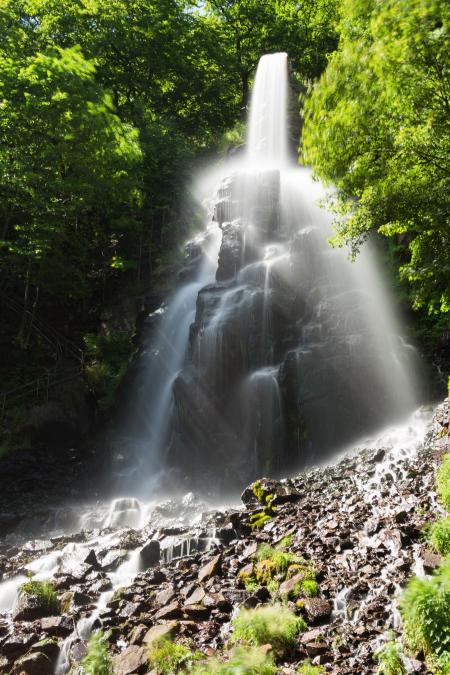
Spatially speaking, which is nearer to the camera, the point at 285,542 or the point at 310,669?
the point at 310,669

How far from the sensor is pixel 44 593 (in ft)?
25.0

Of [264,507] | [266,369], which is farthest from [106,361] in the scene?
[264,507]

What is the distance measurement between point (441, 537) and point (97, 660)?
462cm

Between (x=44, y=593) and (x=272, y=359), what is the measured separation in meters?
9.97

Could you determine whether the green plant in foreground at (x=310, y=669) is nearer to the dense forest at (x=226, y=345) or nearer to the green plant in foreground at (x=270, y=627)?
the dense forest at (x=226, y=345)

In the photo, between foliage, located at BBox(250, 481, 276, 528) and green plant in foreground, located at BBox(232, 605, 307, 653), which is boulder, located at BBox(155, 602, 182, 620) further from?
foliage, located at BBox(250, 481, 276, 528)

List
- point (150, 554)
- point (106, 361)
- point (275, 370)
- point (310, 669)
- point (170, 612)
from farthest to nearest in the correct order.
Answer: point (106, 361) < point (275, 370) < point (150, 554) < point (170, 612) < point (310, 669)

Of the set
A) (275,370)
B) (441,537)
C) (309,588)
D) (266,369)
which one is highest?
(266,369)

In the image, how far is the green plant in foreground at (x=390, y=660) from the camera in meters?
4.18

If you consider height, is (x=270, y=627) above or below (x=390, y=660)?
above

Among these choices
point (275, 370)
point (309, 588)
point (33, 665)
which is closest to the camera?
point (309, 588)

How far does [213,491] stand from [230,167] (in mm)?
20129

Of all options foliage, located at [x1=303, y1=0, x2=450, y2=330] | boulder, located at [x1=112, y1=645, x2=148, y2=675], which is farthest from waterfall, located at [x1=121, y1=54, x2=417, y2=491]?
boulder, located at [x1=112, y1=645, x2=148, y2=675]

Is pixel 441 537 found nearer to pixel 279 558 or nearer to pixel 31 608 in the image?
pixel 279 558
